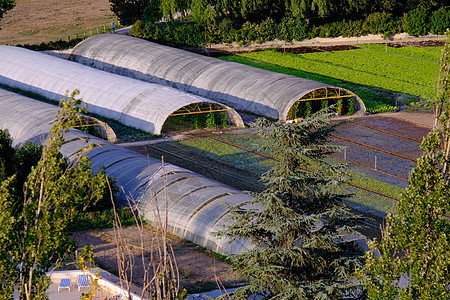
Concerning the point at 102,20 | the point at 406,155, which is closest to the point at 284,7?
the point at 102,20

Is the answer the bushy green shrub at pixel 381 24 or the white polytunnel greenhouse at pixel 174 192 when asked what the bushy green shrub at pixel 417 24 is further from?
the white polytunnel greenhouse at pixel 174 192

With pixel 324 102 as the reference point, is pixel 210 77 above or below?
above

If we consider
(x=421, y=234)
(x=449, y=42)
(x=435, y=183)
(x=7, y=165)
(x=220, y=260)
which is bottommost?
(x=220, y=260)

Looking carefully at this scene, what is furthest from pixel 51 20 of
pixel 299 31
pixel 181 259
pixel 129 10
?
pixel 181 259

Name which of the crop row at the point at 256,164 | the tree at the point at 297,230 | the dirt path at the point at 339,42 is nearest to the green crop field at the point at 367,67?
the dirt path at the point at 339,42

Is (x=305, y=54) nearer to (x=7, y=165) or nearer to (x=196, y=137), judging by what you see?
(x=196, y=137)

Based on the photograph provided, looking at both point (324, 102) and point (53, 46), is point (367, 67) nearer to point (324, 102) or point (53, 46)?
point (324, 102)
